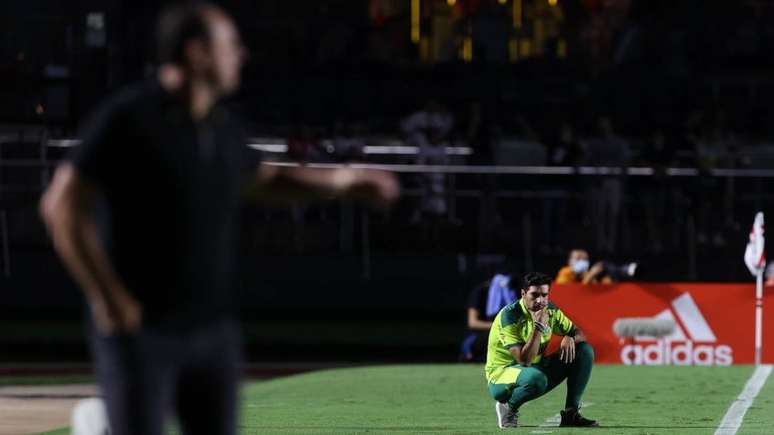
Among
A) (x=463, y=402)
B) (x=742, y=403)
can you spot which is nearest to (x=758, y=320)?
(x=742, y=403)

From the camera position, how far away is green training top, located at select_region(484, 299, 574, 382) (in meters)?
12.3

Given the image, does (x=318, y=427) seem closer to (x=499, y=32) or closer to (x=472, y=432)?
(x=472, y=432)

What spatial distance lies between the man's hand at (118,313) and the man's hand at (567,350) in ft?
25.7

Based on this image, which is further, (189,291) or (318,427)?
(318,427)

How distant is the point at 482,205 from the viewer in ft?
78.2

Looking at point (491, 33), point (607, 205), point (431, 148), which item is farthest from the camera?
point (491, 33)

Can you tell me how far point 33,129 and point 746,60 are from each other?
11574mm

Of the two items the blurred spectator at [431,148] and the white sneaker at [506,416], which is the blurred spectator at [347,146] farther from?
the white sneaker at [506,416]

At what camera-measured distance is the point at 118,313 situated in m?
4.68

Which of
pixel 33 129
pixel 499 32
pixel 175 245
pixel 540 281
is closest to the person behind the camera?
pixel 175 245

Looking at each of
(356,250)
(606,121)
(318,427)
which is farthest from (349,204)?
(318,427)

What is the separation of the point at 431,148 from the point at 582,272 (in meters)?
4.13

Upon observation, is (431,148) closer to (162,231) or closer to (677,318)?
(677,318)

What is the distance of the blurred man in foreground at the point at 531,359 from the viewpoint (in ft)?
40.2
